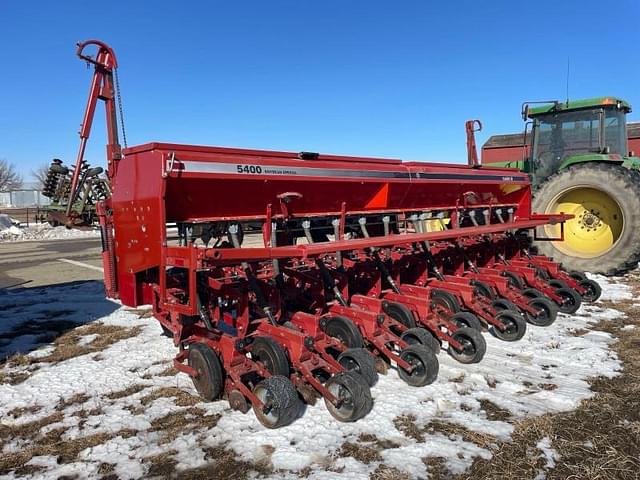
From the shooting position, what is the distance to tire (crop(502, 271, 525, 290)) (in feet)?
18.7

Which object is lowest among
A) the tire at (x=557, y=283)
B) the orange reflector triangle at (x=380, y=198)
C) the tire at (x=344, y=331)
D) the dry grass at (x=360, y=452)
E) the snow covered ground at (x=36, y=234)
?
the dry grass at (x=360, y=452)

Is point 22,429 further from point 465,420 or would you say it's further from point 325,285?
point 465,420

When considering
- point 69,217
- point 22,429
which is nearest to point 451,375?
point 22,429

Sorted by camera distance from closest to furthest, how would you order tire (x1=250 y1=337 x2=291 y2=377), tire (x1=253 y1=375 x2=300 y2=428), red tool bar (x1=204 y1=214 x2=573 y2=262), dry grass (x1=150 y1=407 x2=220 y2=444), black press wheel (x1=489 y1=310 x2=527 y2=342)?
tire (x1=253 y1=375 x2=300 y2=428), dry grass (x1=150 y1=407 x2=220 y2=444), red tool bar (x1=204 y1=214 x2=573 y2=262), tire (x1=250 y1=337 x2=291 y2=377), black press wheel (x1=489 y1=310 x2=527 y2=342)

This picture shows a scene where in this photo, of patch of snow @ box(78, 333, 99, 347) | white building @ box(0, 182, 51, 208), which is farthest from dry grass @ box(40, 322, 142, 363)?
white building @ box(0, 182, 51, 208)

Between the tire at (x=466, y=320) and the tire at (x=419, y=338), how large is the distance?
0.51 metres

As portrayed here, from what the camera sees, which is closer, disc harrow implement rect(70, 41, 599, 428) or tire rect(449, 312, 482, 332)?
disc harrow implement rect(70, 41, 599, 428)

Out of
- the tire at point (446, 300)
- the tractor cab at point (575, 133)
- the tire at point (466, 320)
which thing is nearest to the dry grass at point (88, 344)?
the tire at point (446, 300)

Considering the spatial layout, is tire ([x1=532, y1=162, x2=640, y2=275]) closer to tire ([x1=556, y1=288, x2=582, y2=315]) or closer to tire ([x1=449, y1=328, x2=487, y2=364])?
tire ([x1=556, y1=288, x2=582, y2=315])

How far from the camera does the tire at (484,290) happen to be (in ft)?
17.0

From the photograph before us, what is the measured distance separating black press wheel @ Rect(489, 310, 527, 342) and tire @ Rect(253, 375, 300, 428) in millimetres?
2567

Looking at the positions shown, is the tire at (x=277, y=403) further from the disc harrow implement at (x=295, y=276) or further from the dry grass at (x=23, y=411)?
the dry grass at (x=23, y=411)

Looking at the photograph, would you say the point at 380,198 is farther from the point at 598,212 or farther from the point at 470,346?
the point at 598,212

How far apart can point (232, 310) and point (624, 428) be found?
10.00 ft
